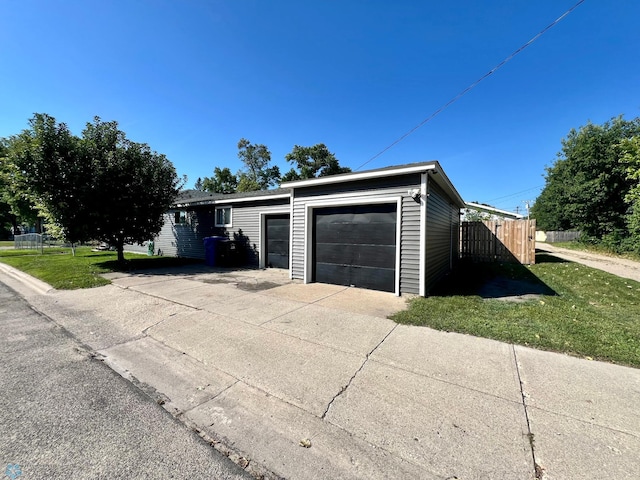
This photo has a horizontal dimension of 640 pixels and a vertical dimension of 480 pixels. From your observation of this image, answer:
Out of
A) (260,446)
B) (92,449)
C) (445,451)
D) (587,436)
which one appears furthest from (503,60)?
(92,449)

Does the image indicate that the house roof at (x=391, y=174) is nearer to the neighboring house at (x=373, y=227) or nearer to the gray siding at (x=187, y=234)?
the neighboring house at (x=373, y=227)

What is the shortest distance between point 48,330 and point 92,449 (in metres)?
3.58

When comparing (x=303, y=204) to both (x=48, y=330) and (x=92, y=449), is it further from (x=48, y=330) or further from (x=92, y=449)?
(x=92, y=449)

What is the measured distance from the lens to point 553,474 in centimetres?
168

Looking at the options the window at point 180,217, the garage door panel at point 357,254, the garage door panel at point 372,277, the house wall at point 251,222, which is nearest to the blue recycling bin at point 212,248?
the house wall at point 251,222

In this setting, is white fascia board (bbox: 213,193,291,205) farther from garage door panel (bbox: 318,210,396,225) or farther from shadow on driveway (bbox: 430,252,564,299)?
shadow on driveway (bbox: 430,252,564,299)

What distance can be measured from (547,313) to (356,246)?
13.3 ft

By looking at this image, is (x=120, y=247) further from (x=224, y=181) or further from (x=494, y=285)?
(x=224, y=181)

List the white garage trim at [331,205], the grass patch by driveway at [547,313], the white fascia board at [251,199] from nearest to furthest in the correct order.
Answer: the grass patch by driveway at [547,313], the white garage trim at [331,205], the white fascia board at [251,199]

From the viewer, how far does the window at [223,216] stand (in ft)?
39.6

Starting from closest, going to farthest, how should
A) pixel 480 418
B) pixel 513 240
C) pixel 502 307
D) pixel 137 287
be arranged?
pixel 480 418, pixel 502 307, pixel 137 287, pixel 513 240

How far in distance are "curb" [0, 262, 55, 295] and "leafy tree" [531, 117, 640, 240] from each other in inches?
1189

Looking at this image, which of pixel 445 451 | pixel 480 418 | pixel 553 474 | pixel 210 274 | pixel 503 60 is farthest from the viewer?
pixel 210 274

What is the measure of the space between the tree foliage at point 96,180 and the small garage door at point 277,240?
4.55m
